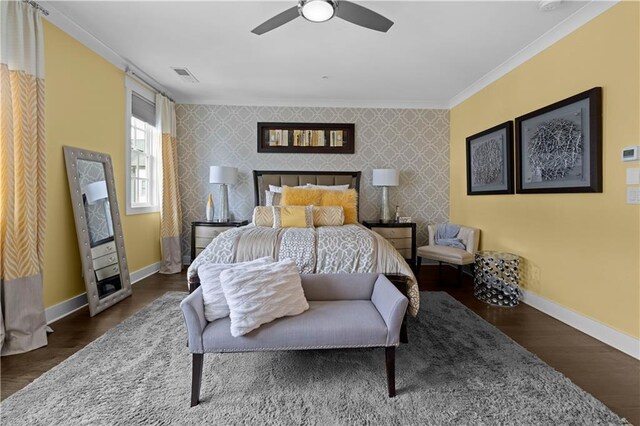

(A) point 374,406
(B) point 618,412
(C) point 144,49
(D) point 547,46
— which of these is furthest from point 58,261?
(D) point 547,46

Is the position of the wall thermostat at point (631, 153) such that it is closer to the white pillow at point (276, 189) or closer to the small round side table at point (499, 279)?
the small round side table at point (499, 279)

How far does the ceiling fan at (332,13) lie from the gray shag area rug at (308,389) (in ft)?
8.14

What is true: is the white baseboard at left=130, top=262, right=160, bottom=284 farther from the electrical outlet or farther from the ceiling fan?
the electrical outlet

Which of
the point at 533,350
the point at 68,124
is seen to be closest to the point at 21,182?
the point at 68,124

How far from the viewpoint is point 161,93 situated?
4402mm

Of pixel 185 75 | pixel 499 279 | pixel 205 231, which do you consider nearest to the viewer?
pixel 499 279

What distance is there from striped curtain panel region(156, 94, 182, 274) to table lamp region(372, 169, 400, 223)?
3.13 meters

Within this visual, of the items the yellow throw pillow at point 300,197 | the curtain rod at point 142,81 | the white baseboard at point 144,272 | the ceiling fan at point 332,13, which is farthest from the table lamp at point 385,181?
the white baseboard at point 144,272

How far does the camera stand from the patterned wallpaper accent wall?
4.92 metres

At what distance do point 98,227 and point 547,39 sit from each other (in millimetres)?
4996

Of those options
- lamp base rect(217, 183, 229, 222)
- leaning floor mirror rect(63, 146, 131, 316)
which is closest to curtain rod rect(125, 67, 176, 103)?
leaning floor mirror rect(63, 146, 131, 316)

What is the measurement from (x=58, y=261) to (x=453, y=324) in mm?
3701

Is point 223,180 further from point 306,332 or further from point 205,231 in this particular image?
point 306,332

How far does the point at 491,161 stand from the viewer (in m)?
3.84
